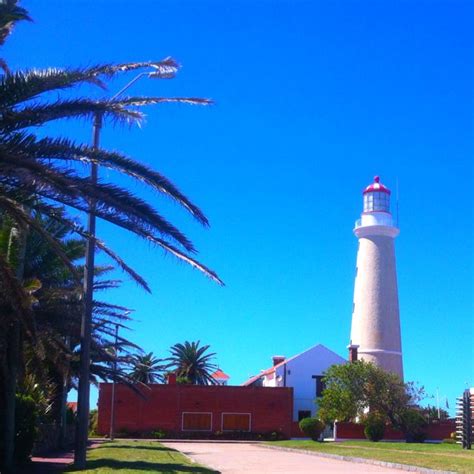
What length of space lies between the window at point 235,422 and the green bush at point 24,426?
39.9 metres

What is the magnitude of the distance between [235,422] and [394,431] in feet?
42.6

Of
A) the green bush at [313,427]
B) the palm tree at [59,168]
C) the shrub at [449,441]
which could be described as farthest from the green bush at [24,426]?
the shrub at [449,441]

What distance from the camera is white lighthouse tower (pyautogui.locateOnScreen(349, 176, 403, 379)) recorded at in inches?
2098

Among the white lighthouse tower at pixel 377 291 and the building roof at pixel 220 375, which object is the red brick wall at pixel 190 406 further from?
the building roof at pixel 220 375

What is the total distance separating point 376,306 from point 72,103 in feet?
145

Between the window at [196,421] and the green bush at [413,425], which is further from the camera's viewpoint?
the window at [196,421]

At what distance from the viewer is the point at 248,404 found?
59.4 m

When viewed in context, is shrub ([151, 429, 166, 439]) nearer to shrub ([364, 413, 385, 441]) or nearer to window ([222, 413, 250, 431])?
window ([222, 413, 250, 431])

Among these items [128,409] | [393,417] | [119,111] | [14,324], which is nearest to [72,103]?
[119,111]

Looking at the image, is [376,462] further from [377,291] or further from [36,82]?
[377,291]

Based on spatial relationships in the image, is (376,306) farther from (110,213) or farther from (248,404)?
(110,213)

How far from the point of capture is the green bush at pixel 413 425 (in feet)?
159

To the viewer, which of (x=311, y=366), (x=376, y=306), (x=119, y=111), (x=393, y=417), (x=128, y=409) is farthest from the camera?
(x=311, y=366)

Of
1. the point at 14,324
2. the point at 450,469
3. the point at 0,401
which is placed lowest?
the point at 450,469
